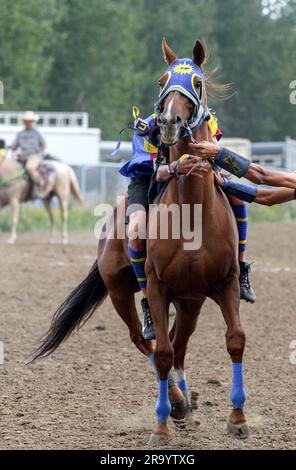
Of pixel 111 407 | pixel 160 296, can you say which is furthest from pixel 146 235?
pixel 111 407

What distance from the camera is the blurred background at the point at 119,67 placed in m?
29.6

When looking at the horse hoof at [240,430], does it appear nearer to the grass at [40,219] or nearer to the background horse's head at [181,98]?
the background horse's head at [181,98]

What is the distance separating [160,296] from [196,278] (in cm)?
25

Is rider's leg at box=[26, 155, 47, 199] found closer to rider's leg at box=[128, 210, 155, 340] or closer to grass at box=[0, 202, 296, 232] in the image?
grass at box=[0, 202, 296, 232]

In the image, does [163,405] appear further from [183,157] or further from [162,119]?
[162,119]

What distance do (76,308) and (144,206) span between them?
1.21m

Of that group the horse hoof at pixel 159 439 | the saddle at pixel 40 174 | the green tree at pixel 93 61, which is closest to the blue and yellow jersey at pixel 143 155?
the horse hoof at pixel 159 439

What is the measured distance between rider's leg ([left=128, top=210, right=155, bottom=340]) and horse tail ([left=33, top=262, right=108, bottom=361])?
2.91ft

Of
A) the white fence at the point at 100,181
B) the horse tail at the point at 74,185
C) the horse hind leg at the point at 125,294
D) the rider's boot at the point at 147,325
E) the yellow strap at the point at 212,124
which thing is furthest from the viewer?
the white fence at the point at 100,181

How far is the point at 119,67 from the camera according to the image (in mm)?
50781

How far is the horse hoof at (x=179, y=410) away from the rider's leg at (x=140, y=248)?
16.9 inches

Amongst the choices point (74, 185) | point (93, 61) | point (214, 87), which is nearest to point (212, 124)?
point (214, 87)

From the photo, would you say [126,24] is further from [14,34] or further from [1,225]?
[1,225]

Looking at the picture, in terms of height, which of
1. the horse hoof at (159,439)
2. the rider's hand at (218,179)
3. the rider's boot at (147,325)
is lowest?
the horse hoof at (159,439)
